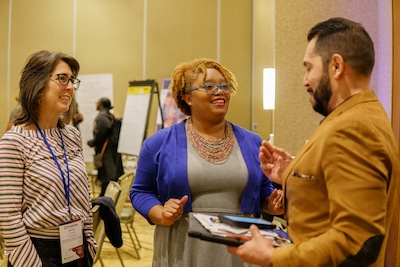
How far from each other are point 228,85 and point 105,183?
480 centimetres

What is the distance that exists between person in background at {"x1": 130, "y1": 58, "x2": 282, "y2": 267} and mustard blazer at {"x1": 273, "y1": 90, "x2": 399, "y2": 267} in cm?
72

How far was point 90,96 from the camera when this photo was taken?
339 inches

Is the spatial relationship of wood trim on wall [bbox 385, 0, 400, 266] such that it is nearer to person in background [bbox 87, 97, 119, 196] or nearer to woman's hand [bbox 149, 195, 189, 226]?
woman's hand [bbox 149, 195, 189, 226]

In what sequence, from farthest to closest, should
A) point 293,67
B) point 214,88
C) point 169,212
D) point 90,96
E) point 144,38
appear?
1. point 90,96
2. point 144,38
3. point 293,67
4. point 214,88
5. point 169,212

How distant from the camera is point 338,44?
121 centimetres

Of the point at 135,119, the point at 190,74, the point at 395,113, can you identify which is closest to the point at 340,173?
the point at 190,74

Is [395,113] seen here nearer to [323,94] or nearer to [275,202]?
[275,202]

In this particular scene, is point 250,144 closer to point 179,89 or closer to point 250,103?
point 179,89

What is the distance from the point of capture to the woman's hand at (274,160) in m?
1.63

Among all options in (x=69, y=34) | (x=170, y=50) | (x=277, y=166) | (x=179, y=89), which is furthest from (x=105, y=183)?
(x=277, y=166)

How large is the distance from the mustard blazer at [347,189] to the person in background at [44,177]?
111 centimetres

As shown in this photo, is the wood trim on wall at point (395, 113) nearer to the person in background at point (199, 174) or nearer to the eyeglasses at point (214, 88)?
the person in background at point (199, 174)

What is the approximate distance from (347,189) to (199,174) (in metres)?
0.91

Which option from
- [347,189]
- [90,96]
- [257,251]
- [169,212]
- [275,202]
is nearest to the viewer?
[347,189]
